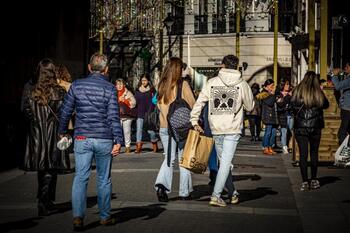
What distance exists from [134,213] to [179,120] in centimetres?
142

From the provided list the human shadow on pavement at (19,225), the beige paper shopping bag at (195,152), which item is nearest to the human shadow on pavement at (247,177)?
the beige paper shopping bag at (195,152)

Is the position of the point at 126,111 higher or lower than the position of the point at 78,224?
higher

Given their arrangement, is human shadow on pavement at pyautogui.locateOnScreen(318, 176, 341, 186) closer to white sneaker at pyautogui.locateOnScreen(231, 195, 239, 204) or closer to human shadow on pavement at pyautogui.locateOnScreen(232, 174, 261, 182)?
human shadow on pavement at pyautogui.locateOnScreen(232, 174, 261, 182)

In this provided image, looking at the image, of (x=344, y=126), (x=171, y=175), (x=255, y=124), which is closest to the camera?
(x=171, y=175)

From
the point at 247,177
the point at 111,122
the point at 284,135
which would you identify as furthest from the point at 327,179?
the point at 111,122

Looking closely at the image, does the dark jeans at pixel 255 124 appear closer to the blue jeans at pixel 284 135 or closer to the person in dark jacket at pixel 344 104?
the blue jeans at pixel 284 135

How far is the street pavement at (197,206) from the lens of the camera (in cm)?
764

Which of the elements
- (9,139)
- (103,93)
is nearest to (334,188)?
(103,93)

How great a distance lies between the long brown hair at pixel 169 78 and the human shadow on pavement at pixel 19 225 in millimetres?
2489

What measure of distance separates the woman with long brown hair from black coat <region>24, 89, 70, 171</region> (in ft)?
4.72

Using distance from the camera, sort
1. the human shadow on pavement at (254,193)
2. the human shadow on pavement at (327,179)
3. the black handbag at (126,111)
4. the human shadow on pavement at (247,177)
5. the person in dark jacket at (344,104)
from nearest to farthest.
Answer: the human shadow on pavement at (254,193) → the human shadow on pavement at (327,179) → the human shadow on pavement at (247,177) → the person in dark jacket at (344,104) → the black handbag at (126,111)

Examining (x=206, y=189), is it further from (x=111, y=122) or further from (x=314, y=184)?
(x=111, y=122)

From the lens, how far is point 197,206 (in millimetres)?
8922

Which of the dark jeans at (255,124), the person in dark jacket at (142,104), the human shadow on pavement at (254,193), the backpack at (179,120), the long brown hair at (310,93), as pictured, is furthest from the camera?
the dark jeans at (255,124)
